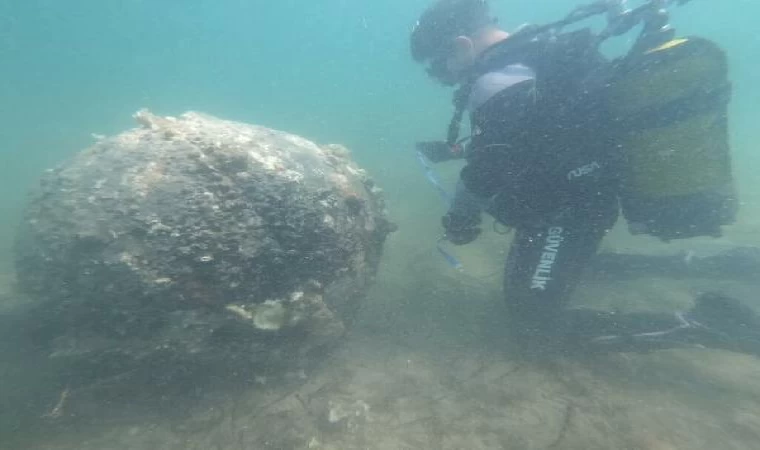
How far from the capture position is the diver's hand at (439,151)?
481cm

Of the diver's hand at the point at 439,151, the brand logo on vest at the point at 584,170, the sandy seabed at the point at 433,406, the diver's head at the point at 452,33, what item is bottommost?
the sandy seabed at the point at 433,406

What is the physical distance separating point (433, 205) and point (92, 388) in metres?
10.1

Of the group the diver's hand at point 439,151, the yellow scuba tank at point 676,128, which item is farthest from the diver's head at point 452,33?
the yellow scuba tank at point 676,128

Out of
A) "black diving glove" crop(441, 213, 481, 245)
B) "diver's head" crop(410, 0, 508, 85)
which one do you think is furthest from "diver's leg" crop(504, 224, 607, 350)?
"diver's head" crop(410, 0, 508, 85)

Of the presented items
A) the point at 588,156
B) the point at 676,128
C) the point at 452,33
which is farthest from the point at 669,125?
the point at 452,33

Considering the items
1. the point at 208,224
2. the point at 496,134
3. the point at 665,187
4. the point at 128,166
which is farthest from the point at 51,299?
the point at 665,187

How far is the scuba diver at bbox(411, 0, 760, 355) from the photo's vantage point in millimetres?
3828

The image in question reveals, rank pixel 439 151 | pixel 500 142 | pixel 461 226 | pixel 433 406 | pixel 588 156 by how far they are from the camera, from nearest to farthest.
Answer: pixel 433 406 < pixel 500 142 < pixel 588 156 < pixel 461 226 < pixel 439 151

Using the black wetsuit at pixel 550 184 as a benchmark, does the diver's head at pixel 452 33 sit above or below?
above

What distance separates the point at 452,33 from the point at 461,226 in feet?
7.14

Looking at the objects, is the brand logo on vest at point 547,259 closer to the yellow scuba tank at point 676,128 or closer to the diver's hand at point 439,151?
the yellow scuba tank at point 676,128

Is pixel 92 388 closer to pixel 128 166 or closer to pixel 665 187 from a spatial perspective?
pixel 128 166

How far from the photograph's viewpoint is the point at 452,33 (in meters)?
4.89

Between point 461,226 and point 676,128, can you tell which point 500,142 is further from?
point 676,128
